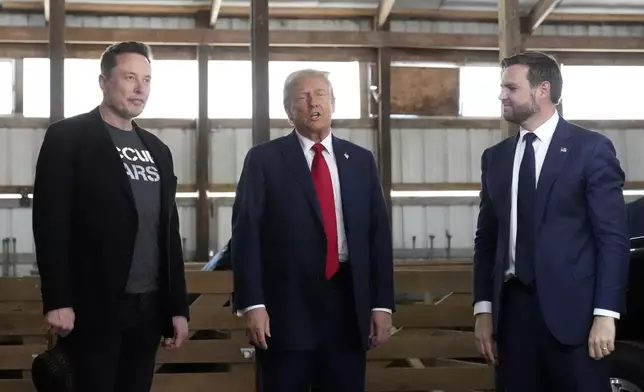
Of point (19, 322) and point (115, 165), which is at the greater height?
point (115, 165)

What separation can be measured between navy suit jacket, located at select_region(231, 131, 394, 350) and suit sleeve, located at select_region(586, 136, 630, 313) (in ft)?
1.97

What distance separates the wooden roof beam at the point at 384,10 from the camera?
934 cm

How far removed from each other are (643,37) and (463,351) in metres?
6.92

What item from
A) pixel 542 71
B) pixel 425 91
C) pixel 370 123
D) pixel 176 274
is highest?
pixel 425 91

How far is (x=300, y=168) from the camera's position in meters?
2.38

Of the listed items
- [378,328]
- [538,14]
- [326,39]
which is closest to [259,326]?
[378,328]

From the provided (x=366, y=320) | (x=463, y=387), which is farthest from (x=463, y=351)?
(x=366, y=320)

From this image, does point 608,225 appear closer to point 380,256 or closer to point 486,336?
point 486,336

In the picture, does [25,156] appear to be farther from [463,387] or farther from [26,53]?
[463,387]

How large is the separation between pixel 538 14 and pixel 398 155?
7.52 feet

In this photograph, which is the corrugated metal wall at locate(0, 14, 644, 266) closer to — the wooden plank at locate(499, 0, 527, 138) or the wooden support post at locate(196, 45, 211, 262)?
the wooden support post at locate(196, 45, 211, 262)

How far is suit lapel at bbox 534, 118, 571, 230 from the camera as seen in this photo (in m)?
2.15

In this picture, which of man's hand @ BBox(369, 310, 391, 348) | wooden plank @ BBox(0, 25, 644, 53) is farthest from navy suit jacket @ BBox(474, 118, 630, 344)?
wooden plank @ BBox(0, 25, 644, 53)

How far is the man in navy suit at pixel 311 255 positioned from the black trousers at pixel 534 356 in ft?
1.16
